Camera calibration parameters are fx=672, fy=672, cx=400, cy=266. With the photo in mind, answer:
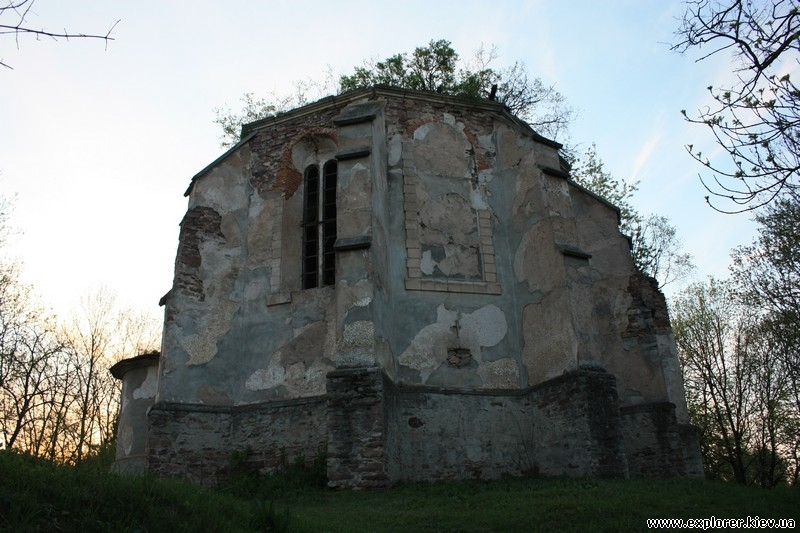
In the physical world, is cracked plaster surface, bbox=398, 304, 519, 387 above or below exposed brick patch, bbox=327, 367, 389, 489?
above

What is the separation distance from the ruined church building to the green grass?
0.77 m

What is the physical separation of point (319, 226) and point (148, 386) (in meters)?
5.44

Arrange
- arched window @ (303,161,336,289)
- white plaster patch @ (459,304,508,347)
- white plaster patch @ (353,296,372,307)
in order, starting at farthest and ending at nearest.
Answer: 1. arched window @ (303,161,336,289)
2. white plaster patch @ (459,304,508,347)
3. white plaster patch @ (353,296,372,307)

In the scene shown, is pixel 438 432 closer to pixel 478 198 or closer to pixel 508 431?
pixel 508 431

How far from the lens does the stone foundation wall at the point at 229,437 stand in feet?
39.9

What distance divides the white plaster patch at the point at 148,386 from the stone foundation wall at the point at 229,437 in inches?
113

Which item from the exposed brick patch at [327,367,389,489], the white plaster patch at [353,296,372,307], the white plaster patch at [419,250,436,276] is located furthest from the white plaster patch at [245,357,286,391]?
the white plaster patch at [419,250,436,276]

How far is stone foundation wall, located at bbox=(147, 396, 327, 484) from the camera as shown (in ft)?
39.9

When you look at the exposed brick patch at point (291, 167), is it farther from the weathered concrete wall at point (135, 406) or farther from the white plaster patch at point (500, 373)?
the white plaster patch at point (500, 373)

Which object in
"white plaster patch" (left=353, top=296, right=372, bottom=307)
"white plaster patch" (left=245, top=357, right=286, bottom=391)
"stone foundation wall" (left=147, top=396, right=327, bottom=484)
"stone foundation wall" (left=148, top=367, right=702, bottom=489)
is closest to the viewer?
"stone foundation wall" (left=148, top=367, right=702, bottom=489)

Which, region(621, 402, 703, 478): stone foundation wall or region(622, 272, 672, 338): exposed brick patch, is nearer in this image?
region(621, 402, 703, 478): stone foundation wall

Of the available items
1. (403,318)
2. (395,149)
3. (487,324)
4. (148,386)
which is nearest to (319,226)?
(395,149)

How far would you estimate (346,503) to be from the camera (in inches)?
382

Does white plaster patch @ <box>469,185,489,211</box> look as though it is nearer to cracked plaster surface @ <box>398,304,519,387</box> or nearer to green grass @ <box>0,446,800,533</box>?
cracked plaster surface @ <box>398,304,519,387</box>
